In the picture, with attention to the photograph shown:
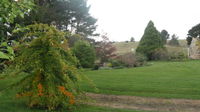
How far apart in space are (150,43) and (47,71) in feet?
104

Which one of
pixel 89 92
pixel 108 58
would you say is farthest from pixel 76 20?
pixel 89 92

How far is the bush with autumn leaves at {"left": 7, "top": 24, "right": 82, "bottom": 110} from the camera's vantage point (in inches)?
269

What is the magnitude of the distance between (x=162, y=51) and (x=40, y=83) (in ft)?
103

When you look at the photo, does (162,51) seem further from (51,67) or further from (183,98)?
(51,67)

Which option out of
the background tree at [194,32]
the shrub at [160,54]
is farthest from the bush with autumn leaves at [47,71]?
the background tree at [194,32]

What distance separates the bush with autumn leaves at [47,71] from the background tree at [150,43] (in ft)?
99.3

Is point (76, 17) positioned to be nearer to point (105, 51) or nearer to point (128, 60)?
point (105, 51)

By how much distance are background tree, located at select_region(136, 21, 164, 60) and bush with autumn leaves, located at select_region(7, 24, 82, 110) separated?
99.3 feet

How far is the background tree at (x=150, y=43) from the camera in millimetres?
36444

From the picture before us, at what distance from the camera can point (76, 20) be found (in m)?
32.4

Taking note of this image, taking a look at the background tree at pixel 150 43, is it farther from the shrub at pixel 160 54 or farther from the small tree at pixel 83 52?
the small tree at pixel 83 52

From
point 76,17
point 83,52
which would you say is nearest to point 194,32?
point 76,17

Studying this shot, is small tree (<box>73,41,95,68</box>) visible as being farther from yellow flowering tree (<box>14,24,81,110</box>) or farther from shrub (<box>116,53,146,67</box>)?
yellow flowering tree (<box>14,24,81,110</box>)

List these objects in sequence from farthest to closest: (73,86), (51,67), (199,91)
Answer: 1. (199,91)
2. (73,86)
3. (51,67)
